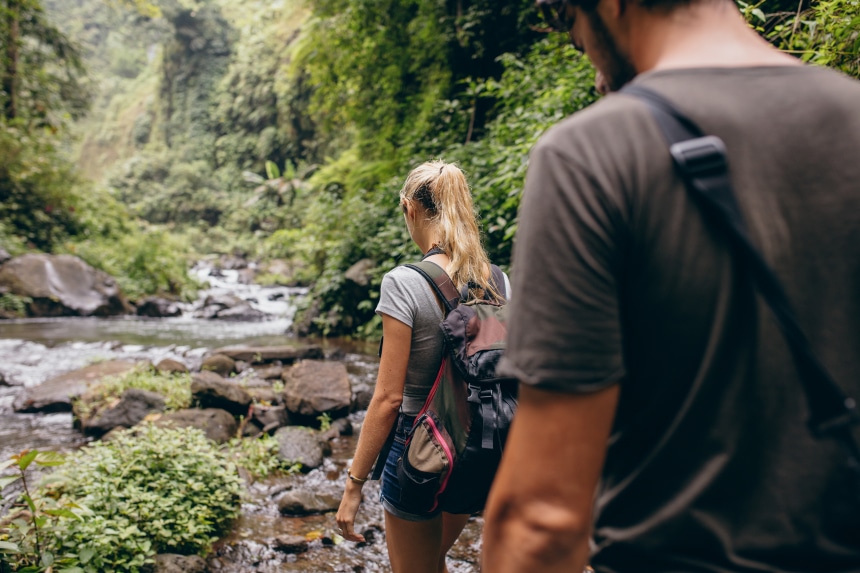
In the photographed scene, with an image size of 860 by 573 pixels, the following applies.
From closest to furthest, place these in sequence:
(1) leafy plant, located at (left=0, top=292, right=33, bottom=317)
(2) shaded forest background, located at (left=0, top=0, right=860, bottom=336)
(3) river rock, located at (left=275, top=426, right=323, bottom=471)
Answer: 1. (3) river rock, located at (left=275, top=426, right=323, bottom=471)
2. (2) shaded forest background, located at (left=0, top=0, right=860, bottom=336)
3. (1) leafy plant, located at (left=0, top=292, right=33, bottom=317)

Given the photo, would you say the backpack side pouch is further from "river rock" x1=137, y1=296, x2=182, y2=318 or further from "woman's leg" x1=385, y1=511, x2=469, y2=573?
"river rock" x1=137, y1=296, x2=182, y2=318

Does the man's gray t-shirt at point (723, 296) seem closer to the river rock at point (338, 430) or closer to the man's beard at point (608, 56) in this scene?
the man's beard at point (608, 56)

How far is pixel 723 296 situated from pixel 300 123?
30164 mm

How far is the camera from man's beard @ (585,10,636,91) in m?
0.90

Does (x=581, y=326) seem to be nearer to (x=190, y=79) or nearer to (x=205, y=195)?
(x=205, y=195)

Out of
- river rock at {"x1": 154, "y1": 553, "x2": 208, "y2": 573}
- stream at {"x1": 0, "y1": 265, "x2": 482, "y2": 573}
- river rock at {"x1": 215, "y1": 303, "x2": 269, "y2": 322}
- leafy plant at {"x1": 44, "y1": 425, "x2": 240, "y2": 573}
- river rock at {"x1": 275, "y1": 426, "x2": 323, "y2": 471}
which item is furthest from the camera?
river rock at {"x1": 215, "y1": 303, "x2": 269, "y2": 322}

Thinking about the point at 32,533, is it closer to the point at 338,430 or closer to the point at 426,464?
the point at 426,464

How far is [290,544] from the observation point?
3.65 metres

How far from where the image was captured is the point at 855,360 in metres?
0.75

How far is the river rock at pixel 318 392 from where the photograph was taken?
5992mm

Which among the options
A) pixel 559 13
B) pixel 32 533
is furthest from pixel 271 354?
pixel 559 13

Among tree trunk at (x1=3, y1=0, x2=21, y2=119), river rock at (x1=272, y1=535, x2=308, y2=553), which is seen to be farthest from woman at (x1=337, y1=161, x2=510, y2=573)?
tree trunk at (x1=3, y1=0, x2=21, y2=119)

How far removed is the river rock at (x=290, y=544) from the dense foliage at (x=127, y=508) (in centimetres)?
39

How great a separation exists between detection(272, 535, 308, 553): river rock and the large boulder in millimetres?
12913
